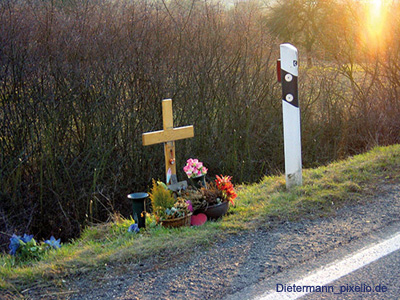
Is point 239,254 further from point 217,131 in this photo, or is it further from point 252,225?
point 217,131

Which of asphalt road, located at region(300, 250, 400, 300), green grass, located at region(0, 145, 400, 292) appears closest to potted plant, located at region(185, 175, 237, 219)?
green grass, located at region(0, 145, 400, 292)

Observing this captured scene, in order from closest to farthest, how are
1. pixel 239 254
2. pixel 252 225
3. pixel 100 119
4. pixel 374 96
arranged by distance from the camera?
pixel 239 254, pixel 252 225, pixel 100 119, pixel 374 96

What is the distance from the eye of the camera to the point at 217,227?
428cm

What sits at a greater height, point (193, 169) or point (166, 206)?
point (193, 169)

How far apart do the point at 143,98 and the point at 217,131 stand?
1870 mm

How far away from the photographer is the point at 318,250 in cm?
377

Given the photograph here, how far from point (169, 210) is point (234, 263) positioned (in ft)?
3.37

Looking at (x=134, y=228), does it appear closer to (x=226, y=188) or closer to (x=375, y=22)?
(x=226, y=188)

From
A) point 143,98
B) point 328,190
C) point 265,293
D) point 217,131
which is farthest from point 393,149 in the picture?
point 265,293

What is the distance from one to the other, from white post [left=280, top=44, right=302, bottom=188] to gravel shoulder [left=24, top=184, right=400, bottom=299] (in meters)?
0.91

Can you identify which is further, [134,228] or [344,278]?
[134,228]

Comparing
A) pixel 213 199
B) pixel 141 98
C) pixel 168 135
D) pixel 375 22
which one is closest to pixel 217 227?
pixel 213 199

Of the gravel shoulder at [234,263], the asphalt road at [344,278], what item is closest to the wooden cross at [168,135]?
the gravel shoulder at [234,263]

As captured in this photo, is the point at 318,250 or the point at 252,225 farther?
the point at 252,225
